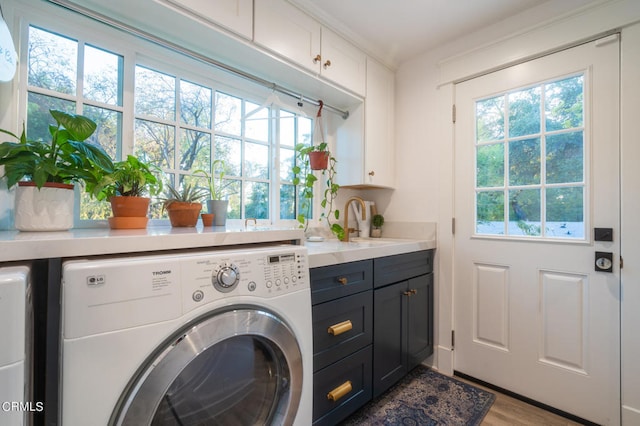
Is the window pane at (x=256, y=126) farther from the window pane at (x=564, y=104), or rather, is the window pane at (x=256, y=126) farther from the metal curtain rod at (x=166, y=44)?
the window pane at (x=564, y=104)

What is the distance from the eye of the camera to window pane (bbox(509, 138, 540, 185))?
1.70 meters

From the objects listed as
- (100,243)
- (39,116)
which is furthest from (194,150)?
(100,243)

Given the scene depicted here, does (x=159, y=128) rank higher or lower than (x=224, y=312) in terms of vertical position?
higher

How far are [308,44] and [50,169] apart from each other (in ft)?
4.58

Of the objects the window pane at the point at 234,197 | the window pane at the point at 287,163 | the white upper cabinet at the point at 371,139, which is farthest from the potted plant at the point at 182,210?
the white upper cabinet at the point at 371,139

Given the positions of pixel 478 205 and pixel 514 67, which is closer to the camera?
pixel 514 67

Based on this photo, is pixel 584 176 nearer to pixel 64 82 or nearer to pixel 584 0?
pixel 584 0

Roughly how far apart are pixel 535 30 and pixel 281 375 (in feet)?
7.53

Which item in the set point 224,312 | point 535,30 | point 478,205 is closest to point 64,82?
point 224,312

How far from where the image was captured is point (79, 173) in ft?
3.16

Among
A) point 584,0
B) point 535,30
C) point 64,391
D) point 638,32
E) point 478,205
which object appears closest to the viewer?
point 64,391

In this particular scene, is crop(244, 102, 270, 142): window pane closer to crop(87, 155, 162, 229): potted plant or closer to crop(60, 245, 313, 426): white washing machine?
crop(87, 155, 162, 229): potted plant

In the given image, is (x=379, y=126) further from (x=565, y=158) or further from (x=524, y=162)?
(x=565, y=158)

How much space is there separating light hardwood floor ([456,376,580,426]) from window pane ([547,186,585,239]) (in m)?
1.01
